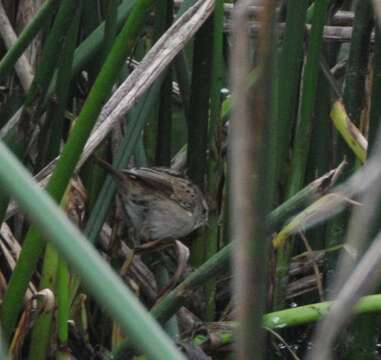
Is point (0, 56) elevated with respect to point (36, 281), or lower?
elevated

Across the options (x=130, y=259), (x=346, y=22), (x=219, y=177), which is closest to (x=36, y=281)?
(x=130, y=259)

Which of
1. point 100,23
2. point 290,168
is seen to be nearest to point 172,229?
point 290,168

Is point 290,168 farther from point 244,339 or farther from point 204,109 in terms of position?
point 244,339

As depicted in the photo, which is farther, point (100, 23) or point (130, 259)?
point (100, 23)

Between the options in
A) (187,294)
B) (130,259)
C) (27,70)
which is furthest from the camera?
(27,70)

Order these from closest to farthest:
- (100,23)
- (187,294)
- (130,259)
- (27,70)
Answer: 1. (187,294)
2. (130,259)
3. (100,23)
4. (27,70)

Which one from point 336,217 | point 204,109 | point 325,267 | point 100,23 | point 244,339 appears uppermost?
point 244,339

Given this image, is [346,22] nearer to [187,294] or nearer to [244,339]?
[187,294]
